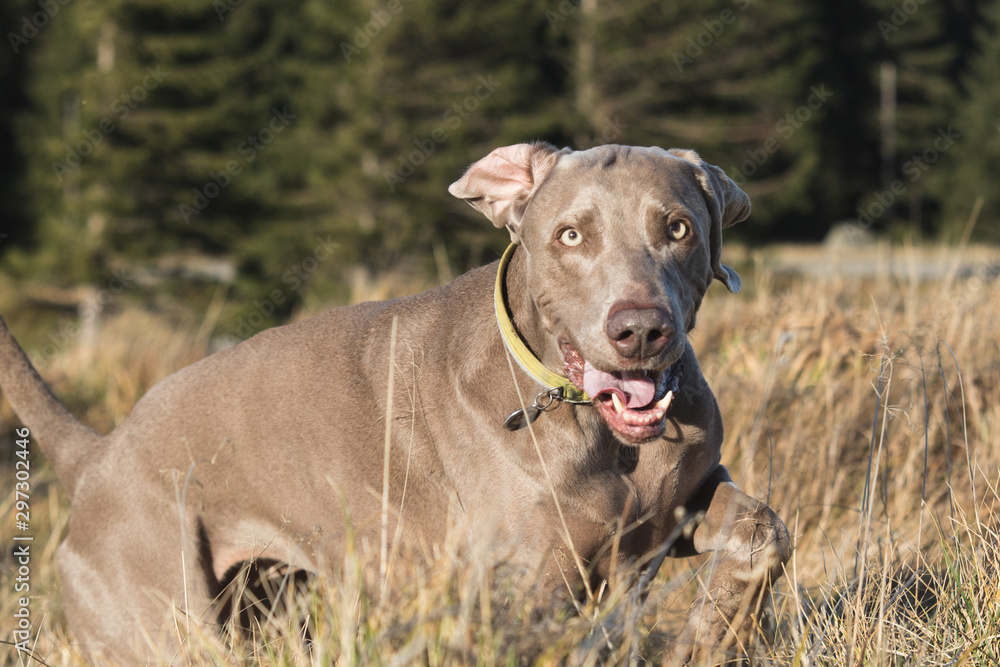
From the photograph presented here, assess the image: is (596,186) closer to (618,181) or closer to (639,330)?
(618,181)

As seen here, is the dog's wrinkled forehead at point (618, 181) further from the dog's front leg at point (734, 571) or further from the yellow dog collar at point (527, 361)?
the dog's front leg at point (734, 571)

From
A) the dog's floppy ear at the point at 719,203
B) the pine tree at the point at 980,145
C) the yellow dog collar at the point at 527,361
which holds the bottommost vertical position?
the pine tree at the point at 980,145

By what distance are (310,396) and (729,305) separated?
344cm

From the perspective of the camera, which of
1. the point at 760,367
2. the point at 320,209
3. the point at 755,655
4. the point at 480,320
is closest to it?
the point at 755,655

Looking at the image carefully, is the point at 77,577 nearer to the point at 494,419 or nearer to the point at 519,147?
the point at 494,419

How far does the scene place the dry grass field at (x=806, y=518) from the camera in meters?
2.00

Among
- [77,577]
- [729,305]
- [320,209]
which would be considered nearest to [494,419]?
[77,577]

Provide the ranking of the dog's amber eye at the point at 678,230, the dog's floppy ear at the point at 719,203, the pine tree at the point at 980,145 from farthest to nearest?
the pine tree at the point at 980,145 < the dog's floppy ear at the point at 719,203 < the dog's amber eye at the point at 678,230

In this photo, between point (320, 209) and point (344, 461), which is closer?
point (344, 461)

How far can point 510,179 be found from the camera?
296cm

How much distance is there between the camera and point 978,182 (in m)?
29.2

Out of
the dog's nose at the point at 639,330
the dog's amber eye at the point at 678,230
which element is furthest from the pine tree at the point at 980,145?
the dog's nose at the point at 639,330

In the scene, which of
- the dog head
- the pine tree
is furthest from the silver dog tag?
the pine tree

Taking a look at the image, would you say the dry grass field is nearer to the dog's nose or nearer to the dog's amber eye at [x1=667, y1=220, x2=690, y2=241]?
the dog's nose
